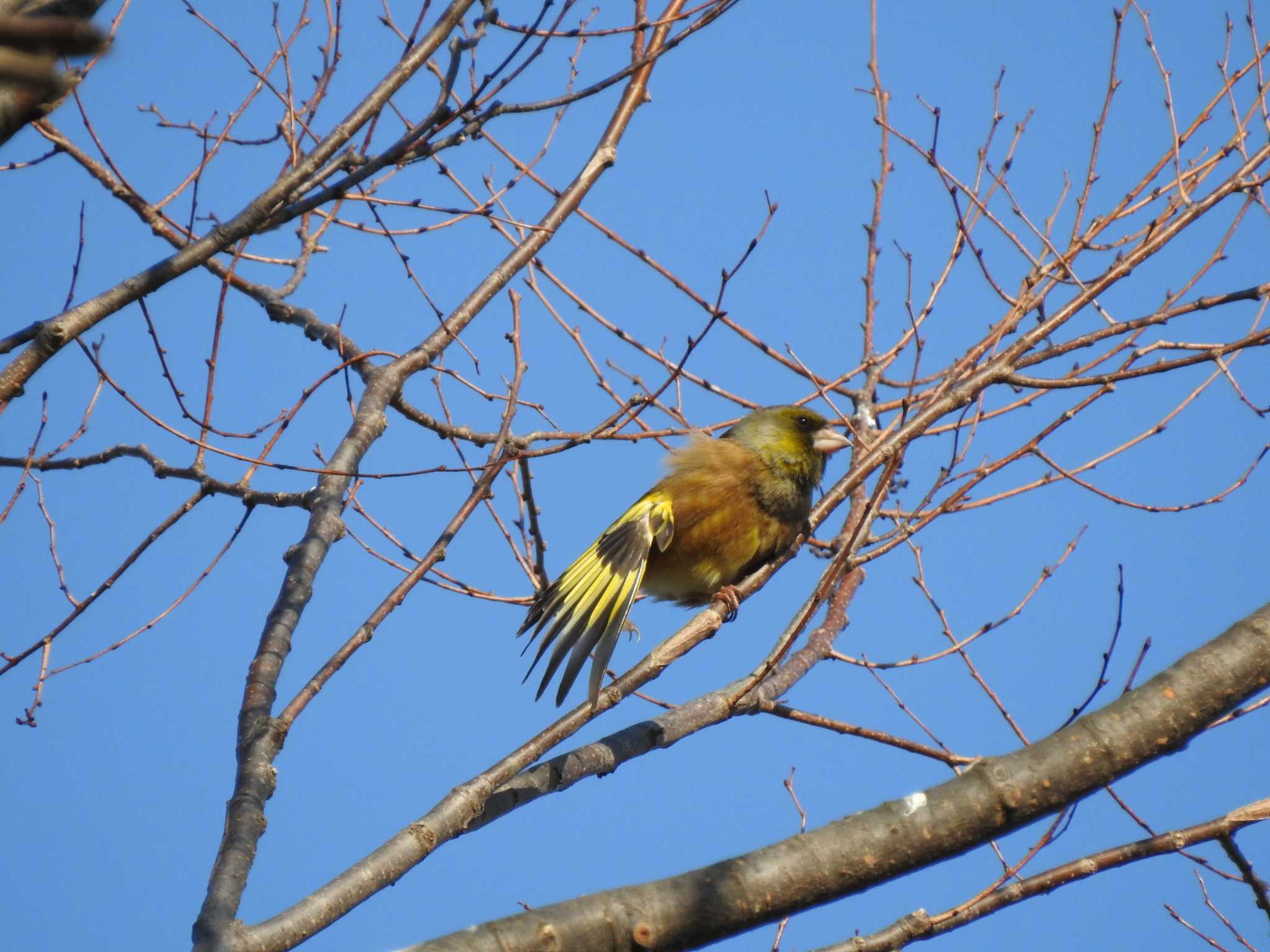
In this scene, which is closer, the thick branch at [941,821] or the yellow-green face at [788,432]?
the thick branch at [941,821]

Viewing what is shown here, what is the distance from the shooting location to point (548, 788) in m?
3.53

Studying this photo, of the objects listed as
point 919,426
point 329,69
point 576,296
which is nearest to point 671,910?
point 919,426

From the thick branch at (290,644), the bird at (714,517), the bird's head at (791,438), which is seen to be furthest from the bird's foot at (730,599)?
the thick branch at (290,644)

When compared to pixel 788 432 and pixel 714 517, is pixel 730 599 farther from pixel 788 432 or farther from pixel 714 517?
pixel 788 432

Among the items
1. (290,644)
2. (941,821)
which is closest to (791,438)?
(290,644)

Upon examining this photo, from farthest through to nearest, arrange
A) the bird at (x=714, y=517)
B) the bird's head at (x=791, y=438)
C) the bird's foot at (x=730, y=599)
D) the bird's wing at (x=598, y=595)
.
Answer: the bird's head at (x=791, y=438), the bird at (x=714, y=517), the bird's foot at (x=730, y=599), the bird's wing at (x=598, y=595)

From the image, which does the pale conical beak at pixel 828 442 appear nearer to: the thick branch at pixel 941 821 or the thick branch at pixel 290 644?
the thick branch at pixel 290 644

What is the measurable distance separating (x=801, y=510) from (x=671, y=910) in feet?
12.0

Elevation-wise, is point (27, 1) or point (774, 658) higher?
point (27, 1)

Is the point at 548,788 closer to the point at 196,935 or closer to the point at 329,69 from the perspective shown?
the point at 196,935

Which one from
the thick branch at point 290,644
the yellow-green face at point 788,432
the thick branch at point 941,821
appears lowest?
the thick branch at point 941,821

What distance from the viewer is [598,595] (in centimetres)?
504

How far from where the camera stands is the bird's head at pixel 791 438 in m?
6.09

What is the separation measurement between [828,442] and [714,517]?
82 cm
